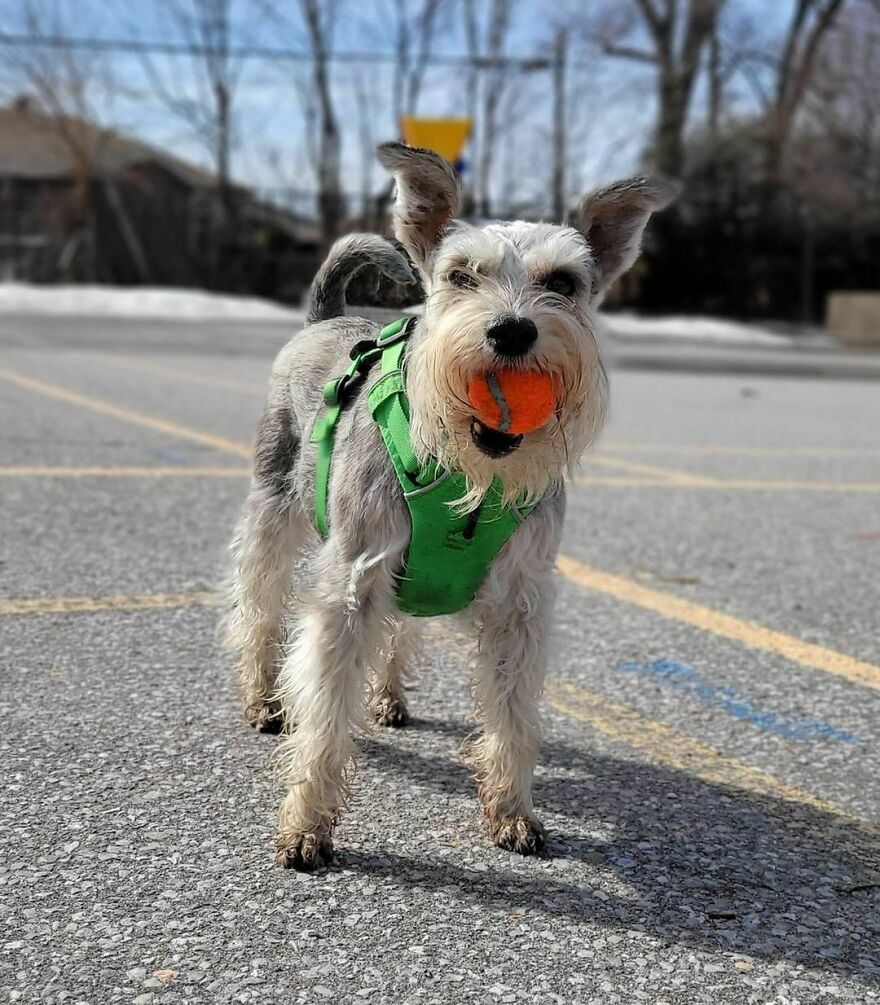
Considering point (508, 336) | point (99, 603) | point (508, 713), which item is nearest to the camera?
point (508, 336)

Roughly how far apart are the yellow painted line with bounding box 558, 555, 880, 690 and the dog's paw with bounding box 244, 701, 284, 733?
6.89 ft

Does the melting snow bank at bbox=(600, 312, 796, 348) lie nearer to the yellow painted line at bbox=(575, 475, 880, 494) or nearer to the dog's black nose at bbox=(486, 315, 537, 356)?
the yellow painted line at bbox=(575, 475, 880, 494)

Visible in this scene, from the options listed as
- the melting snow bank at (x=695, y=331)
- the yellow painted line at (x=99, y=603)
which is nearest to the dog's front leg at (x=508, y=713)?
the yellow painted line at (x=99, y=603)

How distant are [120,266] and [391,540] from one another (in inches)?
1542

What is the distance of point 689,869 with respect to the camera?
135 inches

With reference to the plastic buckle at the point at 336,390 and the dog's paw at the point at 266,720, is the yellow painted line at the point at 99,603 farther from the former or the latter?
the plastic buckle at the point at 336,390

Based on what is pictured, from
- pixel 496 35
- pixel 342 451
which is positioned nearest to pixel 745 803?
pixel 342 451

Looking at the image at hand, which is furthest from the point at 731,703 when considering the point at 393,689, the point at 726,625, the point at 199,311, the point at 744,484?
the point at 199,311

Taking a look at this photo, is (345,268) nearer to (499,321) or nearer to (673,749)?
(499,321)

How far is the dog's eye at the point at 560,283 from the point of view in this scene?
3.34 metres

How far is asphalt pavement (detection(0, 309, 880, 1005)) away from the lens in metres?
2.89

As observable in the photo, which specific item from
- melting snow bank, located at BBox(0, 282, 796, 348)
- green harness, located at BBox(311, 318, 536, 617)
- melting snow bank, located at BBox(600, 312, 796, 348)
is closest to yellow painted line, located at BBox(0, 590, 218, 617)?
green harness, located at BBox(311, 318, 536, 617)

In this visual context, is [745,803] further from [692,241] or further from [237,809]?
[692,241]

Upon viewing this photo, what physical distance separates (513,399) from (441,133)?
88.7 feet
